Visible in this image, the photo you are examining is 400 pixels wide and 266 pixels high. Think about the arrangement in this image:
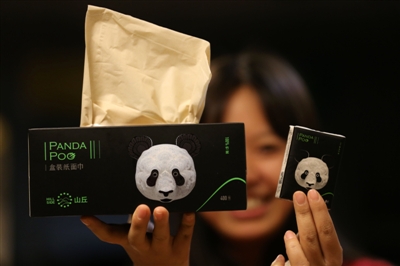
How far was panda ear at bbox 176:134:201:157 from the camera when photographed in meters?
0.72

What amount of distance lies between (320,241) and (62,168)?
1.82ft

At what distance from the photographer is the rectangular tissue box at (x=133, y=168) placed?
0.72m

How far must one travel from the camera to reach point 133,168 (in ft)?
2.37

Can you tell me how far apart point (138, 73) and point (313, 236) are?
1.66 ft

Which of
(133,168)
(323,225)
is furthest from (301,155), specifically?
(133,168)

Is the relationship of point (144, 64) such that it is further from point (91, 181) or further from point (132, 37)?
point (91, 181)

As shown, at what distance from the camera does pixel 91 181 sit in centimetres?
72

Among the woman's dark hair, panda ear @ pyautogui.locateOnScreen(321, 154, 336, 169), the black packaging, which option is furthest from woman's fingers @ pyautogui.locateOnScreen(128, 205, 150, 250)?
the woman's dark hair

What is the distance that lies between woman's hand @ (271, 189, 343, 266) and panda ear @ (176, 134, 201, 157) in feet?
0.76

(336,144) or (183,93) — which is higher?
(183,93)

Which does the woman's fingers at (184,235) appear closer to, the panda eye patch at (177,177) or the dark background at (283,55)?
the panda eye patch at (177,177)

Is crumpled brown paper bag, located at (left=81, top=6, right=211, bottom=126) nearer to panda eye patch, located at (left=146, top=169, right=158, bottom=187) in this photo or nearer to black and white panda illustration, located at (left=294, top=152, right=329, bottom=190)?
panda eye patch, located at (left=146, top=169, right=158, bottom=187)

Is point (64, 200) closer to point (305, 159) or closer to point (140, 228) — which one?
point (140, 228)

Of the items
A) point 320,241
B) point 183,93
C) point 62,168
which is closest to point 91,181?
point 62,168
